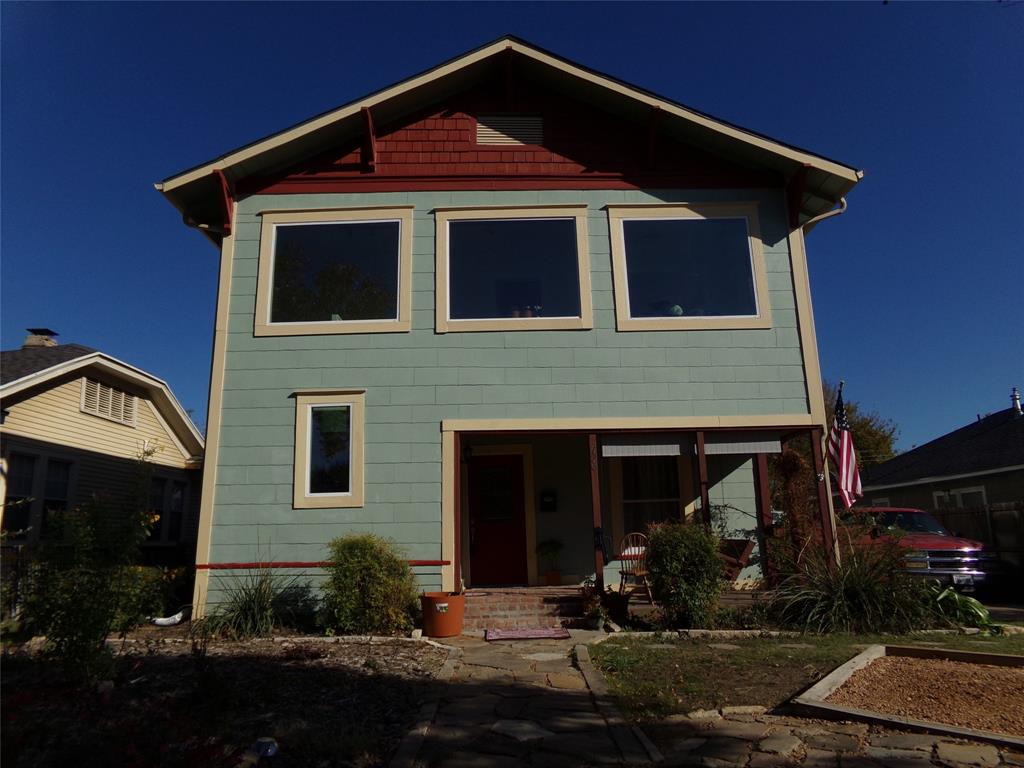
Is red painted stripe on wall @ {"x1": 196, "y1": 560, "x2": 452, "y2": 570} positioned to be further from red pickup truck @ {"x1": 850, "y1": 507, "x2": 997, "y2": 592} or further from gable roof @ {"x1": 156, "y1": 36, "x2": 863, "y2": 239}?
red pickup truck @ {"x1": 850, "y1": 507, "x2": 997, "y2": 592}

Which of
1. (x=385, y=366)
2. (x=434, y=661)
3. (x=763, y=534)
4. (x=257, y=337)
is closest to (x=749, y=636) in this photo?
(x=763, y=534)

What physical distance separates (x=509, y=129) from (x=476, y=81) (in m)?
0.94

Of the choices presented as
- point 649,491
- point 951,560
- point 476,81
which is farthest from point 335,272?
point 951,560

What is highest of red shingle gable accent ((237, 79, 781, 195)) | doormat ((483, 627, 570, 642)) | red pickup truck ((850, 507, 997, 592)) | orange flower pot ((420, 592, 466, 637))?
red shingle gable accent ((237, 79, 781, 195))

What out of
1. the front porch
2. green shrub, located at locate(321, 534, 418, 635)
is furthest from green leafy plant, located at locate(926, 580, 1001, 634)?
green shrub, located at locate(321, 534, 418, 635)

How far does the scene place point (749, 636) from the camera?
319 inches

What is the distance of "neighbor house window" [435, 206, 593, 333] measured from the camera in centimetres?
1031

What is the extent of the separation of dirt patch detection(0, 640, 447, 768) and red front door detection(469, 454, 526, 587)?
409 centimetres

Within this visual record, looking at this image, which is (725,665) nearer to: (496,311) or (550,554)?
(550,554)

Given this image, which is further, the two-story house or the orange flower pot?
the two-story house

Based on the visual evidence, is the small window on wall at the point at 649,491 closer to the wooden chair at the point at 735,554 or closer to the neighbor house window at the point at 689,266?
the wooden chair at the point at 735,554

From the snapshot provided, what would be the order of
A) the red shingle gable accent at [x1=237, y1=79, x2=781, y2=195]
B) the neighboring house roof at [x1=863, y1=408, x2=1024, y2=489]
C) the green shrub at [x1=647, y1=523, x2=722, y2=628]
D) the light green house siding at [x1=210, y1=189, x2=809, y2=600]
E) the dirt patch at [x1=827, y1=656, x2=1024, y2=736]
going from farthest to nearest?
the neighboring house roof at [x1=863, y1=408, x2=1024, y2=489]
the red shingle gable accent at [x1=237, y1=79, x2=781, y2=195]
the light green house siding at [x1=210, y1=189, x2=809, y2=600]
the green shrub at [x1=647, y1=523, x2=722, y2=628]
the dirt patch at [x1=827, y1=656, x2=1024, y2=736]

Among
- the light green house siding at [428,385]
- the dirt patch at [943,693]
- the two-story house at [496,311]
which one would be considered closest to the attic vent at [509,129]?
the two-story house at [496,311]

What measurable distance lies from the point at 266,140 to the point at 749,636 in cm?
917
